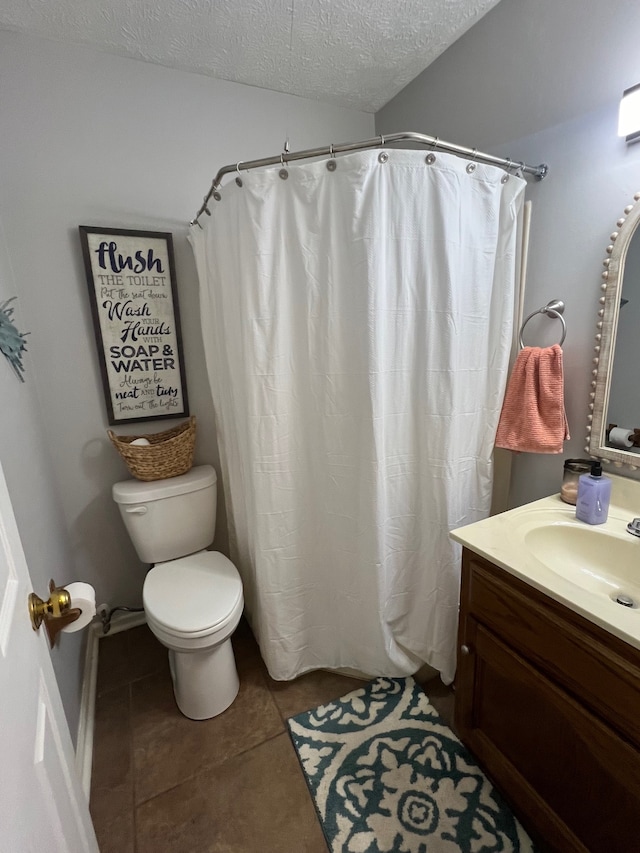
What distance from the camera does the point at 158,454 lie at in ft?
5.40

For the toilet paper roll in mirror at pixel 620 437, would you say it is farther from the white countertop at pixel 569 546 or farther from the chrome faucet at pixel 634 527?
the chrome faucet at pixel 634 527

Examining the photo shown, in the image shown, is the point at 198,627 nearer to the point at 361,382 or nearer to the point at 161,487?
the point at 161,487

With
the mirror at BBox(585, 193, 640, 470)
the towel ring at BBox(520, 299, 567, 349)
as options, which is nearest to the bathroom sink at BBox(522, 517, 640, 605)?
the mirror at BBox(585, 193, 640, 470)

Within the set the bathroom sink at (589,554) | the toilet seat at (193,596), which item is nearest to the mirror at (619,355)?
the bathroom sink at (589,554)

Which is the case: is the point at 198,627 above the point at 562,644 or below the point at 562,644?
below

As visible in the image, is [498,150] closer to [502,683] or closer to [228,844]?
[502,683]

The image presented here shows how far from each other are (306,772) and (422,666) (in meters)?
0.62

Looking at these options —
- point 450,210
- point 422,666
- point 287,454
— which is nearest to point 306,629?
point 422,666

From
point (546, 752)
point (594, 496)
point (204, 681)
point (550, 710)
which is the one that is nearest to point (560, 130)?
point (594, 496)

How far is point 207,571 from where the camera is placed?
1.59 metres

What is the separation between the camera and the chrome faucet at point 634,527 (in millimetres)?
1054

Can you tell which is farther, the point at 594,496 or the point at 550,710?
the point at 594,496

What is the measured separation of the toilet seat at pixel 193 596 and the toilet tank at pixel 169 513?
0.07 m

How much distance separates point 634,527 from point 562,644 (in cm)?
43
